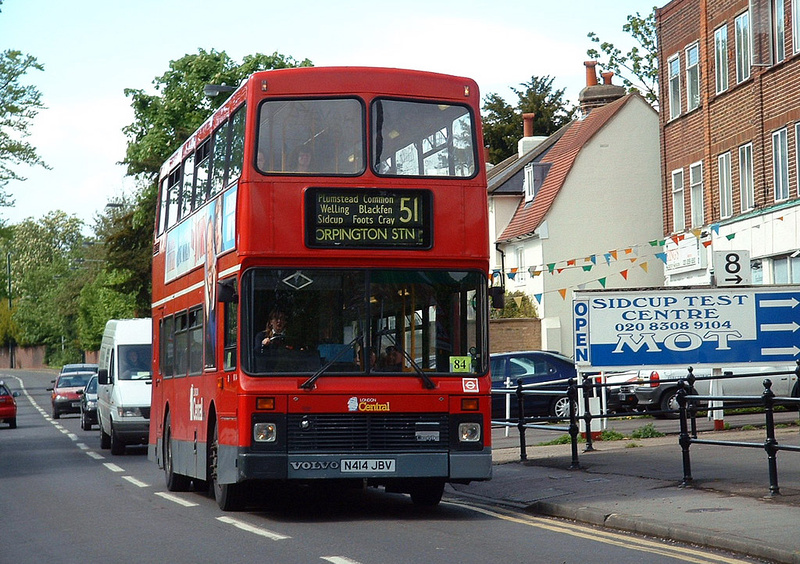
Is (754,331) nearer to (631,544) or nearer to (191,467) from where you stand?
(191,467)

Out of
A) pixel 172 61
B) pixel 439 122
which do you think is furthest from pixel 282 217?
pixel 172 61

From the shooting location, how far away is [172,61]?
4834 centimetres

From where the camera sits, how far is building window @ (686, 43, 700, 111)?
3556 centimetres

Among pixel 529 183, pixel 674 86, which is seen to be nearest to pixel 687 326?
pixel 674 86

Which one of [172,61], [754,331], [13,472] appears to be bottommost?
[13,472]

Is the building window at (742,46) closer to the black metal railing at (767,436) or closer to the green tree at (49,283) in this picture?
the black metal railing at (767,436)

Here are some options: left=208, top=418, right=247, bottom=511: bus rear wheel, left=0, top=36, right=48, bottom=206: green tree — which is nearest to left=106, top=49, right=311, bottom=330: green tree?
left=0, top=36, right=48, bottom=206: green tree

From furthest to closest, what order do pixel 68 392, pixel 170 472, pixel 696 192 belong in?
pixel 68 392
pixel 696 192
pixel 170 472

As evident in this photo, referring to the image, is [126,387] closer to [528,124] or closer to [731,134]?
[731,134]

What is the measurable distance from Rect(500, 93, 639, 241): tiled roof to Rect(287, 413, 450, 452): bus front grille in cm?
3761

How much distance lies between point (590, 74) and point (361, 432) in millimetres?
48814

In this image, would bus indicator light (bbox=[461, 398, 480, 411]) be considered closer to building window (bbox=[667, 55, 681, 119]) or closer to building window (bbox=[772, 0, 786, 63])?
building window (bbox=[772, 0, 786, 63])

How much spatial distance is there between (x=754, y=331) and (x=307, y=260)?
12.1 m

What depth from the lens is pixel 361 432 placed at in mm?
12773
